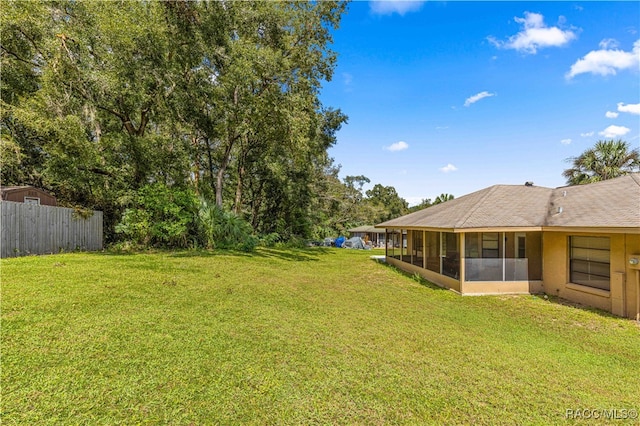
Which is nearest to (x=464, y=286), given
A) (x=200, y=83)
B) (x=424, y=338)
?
(x=424, y=338)

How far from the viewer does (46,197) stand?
14109mm

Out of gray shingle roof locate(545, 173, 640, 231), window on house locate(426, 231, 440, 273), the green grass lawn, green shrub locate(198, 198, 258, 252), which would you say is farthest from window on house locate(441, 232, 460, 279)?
green shrub locate(198, 198, 258, 252)

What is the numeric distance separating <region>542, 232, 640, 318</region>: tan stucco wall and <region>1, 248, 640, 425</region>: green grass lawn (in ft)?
1.91

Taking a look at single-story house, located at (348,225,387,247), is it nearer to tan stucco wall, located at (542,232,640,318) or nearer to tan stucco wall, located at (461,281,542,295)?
tan stucco wall, located at (461,281,542,295)

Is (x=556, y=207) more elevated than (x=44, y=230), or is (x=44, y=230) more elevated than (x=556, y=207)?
(x=556, y=207)

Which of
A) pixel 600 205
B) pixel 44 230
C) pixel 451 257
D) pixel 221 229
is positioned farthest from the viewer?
pixel 221 229

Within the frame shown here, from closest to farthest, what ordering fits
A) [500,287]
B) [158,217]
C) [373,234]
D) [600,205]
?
[600,205] < [500,287] < [158,217] < [373,234]

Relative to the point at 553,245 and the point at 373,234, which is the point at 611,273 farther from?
the point at 373,234

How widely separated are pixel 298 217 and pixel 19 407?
23.0 meters

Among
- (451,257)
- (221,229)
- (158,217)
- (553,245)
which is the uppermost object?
(158,217)

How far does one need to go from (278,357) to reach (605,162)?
21468 mm

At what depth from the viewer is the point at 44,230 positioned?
9.91m

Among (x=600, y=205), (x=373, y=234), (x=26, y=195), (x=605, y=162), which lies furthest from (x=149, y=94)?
(x=373, y=234)

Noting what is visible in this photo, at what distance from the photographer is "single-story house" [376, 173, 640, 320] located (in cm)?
738
